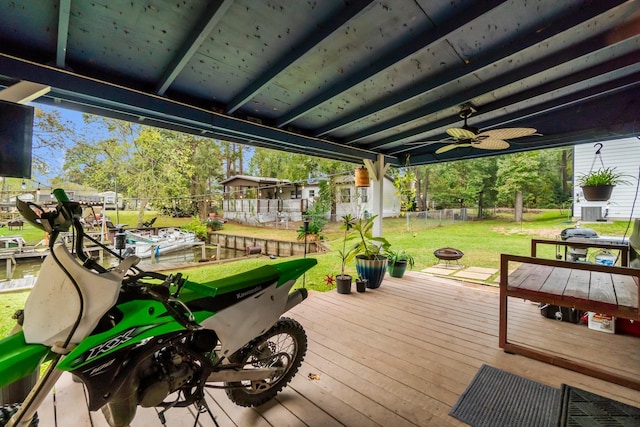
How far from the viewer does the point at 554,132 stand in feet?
11.3

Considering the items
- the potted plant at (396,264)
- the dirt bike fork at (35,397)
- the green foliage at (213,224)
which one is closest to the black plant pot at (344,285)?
the potted plant at (396,264)

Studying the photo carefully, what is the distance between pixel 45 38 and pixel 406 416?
3.07m

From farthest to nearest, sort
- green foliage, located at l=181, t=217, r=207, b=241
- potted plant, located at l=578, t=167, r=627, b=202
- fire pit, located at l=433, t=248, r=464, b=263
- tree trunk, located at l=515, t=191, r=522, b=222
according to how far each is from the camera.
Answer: tree trunk, located at l=515, t=191, r=522, b=222 < green foliage, located at l=181, t=217, r=207, b=241 < fire pit, located at l=433, t=248, r=464, b=263 < potted plant, located at l=578, t=167, r=627, b=202

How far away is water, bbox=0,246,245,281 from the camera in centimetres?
267

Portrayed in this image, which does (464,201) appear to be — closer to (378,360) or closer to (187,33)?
(378,360)

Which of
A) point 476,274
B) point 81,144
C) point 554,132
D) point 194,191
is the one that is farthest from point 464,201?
point 81,144

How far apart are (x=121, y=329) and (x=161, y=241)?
599 cm

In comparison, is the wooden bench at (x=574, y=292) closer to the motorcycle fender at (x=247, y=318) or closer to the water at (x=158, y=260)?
the motorcycle fender at (x=247, y=318)

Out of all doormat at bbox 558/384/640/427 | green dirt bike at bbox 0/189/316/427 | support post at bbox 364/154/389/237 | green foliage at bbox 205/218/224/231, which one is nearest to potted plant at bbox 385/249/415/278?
support post at bbox 364/154/389/237

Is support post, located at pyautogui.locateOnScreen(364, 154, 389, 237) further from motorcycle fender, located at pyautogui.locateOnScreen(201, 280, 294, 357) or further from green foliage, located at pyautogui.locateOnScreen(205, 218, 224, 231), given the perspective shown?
green foliage, located at pyautogui.locateOnScreen(205, 218, 224, 231)

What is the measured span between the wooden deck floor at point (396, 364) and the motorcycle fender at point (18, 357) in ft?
3.17

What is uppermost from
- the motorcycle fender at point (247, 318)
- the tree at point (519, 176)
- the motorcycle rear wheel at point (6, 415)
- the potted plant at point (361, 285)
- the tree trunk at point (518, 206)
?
the tree at point (519, 176)

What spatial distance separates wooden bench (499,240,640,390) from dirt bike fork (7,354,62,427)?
9.24 ft

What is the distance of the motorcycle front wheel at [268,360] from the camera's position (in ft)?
4.96
